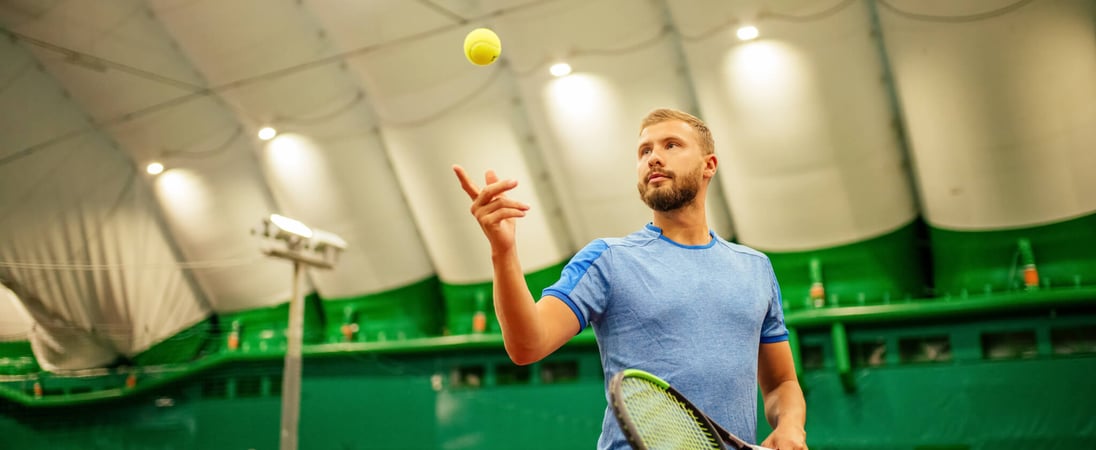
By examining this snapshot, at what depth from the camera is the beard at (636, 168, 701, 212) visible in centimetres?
202

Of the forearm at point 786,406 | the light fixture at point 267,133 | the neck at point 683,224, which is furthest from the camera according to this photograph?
the light fixture at point 267,133

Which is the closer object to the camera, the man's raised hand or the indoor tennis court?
the man's raised hand

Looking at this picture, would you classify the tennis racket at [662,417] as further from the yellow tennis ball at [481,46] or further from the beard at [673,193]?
the yellow tennis ball at [481,46]

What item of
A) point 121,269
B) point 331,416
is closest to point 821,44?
point 331,416

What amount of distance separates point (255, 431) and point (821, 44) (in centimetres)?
713

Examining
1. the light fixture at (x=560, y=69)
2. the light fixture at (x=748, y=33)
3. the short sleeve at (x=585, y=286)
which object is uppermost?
the light fixture at (x=560, y=69)

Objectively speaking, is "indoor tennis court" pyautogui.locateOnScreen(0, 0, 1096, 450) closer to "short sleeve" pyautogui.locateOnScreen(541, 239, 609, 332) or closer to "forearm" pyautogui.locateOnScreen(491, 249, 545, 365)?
"short sleeve" pyautogui.locateOnScreen(541, 239, 609, 332)

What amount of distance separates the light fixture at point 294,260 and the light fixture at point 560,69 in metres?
2.93

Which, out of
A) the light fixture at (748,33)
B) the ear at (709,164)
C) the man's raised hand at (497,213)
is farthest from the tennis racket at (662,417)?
the light fixture at (748,33)

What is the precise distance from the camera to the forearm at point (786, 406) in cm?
196

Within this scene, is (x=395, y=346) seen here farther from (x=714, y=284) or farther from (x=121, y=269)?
(x=714, y=284)

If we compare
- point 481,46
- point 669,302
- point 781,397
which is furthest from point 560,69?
point 669,302

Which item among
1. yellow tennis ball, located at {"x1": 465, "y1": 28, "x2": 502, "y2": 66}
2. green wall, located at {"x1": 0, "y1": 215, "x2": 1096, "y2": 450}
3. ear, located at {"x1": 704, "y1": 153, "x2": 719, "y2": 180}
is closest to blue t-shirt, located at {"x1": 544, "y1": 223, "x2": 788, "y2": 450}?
ear, located at {"x1": 704, "y1": 153, "x2": 719, "y2": 180}

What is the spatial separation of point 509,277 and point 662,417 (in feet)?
1.48
